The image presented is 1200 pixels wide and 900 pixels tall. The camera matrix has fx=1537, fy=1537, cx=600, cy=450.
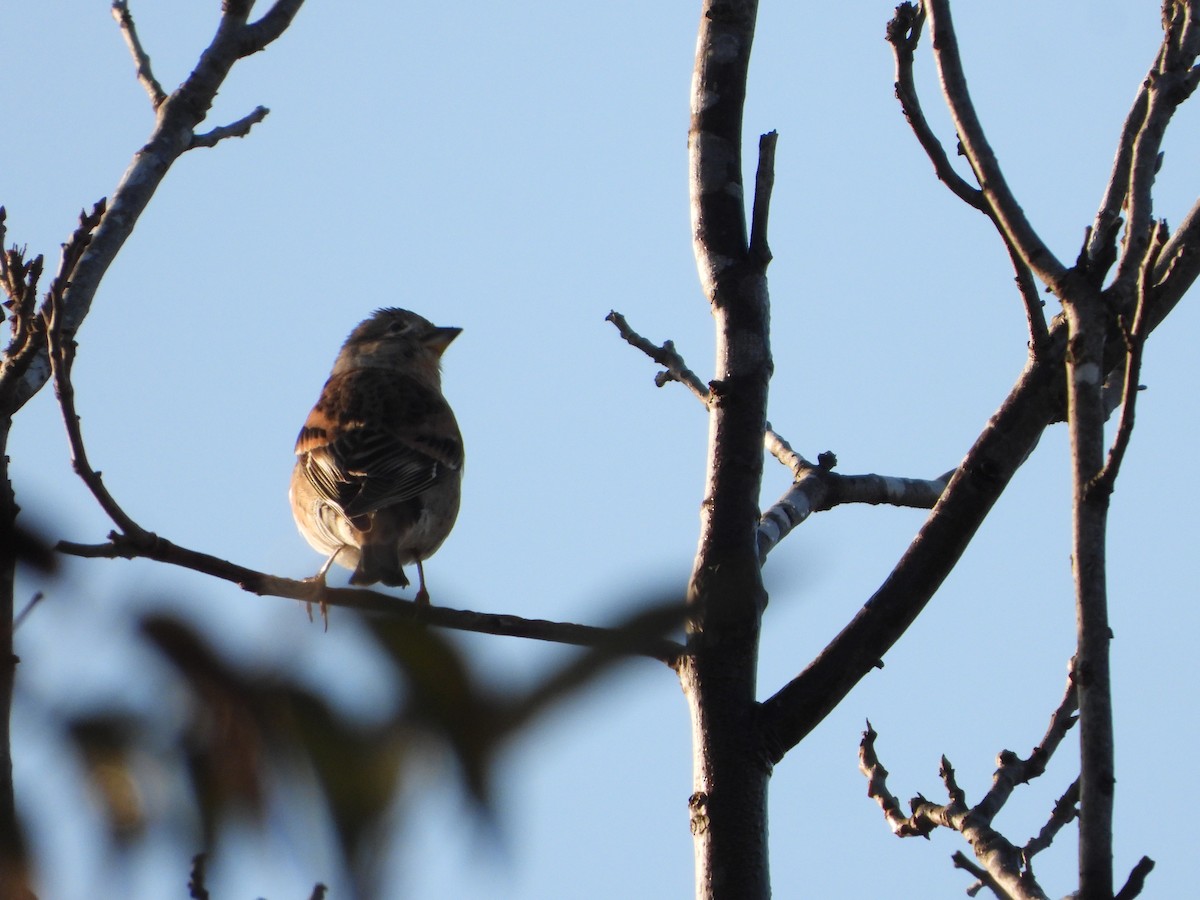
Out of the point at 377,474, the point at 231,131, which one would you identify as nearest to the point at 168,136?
the point at 231,131

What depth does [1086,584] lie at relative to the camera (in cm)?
310

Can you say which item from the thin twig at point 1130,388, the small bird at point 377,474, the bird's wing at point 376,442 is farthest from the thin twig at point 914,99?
the bird's wing at point 376,442

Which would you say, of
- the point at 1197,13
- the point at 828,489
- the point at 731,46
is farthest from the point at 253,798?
the point at 828,489

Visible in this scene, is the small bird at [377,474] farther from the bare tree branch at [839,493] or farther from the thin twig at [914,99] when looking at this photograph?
the thin twig at [914,99]

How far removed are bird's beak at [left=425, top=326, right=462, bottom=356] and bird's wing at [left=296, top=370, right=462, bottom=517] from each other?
85cm

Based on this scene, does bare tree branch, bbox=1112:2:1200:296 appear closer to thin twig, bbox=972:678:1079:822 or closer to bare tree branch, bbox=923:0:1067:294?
bare tree branch, bbox=923:0:1067:294

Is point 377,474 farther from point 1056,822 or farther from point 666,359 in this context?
point 1056,822

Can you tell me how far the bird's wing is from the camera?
304 inches

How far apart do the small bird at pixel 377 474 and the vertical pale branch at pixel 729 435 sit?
2527 millimetres

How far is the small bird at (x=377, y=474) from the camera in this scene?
7.46 meters

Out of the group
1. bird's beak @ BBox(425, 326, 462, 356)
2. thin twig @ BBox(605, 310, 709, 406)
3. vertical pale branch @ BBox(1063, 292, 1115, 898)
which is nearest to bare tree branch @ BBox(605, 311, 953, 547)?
thin twig @ BBox(605, 310, 709, 406)

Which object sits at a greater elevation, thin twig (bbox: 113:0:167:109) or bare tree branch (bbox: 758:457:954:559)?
thin twig (bbox: 113:0:167:109)

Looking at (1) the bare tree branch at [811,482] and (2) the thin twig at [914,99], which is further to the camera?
(1) the bare tree branch at [811,482]

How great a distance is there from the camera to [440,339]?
426 inches
